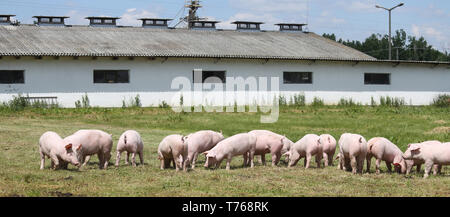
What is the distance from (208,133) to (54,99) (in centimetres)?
1819

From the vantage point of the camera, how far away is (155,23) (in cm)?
4166

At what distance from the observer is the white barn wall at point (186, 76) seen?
30344 mm

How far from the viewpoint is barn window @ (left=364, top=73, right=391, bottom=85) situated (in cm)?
3791

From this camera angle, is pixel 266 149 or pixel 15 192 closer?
pixel 15 192

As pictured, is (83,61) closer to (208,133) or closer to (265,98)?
(265,98)

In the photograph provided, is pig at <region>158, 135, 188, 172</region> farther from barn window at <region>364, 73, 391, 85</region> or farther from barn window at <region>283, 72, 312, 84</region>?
barn window at <region>364, 73, 391, 85</region>

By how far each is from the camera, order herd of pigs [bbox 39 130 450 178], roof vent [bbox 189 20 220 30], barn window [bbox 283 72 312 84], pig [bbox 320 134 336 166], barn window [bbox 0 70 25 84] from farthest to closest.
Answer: roof vent [bbox 189 20 220 30], barn window [bbox 283 72 312 84], barn window [bbox 0 70 25 84], pig [bbox 320 134 336 166], herd of pigs [bbox 39 130 450 178]

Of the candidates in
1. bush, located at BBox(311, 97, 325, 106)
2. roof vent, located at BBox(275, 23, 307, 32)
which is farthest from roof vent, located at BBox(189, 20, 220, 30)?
bush, located at BBox(311, 97, 325, 106)

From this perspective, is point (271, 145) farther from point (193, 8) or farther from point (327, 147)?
point (193, 8)

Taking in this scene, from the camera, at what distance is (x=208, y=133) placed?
13906 millimetres

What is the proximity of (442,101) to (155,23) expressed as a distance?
1854 centimetres

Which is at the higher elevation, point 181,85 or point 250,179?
point 181,85

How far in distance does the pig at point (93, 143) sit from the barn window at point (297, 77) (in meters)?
23.6

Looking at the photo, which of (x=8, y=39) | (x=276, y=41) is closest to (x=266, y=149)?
(x=8, y=39)
